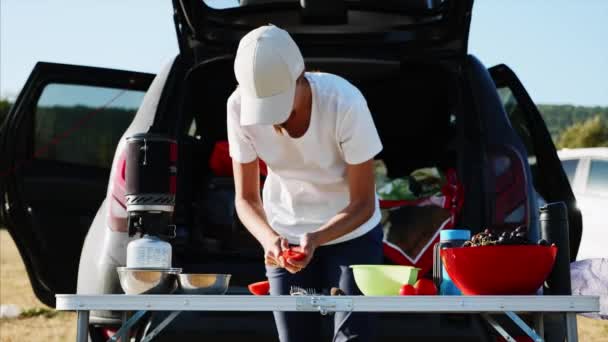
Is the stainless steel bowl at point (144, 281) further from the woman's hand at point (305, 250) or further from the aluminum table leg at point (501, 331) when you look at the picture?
the aluminum table leg at point (501, 331)

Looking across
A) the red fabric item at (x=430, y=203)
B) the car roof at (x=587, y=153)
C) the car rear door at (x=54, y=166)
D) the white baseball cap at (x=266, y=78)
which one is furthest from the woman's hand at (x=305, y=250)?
the car roof at (x=587, y=153)

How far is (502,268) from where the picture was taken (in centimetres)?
215

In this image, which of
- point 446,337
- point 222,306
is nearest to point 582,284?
point 446,337

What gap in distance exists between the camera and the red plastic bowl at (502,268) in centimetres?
215

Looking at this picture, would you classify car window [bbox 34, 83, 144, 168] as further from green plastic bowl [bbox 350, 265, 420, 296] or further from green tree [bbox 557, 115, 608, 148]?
green tree [bbox 557, 115, 608, 148]

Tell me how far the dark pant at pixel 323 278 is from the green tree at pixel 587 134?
27.6 metres

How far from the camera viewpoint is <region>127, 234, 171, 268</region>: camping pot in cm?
236

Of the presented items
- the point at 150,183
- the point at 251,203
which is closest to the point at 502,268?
the point at 251,203

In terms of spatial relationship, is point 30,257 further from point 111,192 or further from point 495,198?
point 495,198

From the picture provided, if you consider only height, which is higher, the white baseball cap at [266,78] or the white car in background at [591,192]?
the white baseball cap at [266,78]

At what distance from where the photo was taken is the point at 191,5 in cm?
334

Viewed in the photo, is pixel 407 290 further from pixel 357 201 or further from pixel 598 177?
pixel 598 177

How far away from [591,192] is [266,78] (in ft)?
25.2

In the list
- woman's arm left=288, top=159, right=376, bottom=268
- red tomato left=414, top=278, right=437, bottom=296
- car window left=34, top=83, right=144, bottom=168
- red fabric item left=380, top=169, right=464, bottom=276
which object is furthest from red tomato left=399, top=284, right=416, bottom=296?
car window left=34, top=83, right=144, bottom=168
